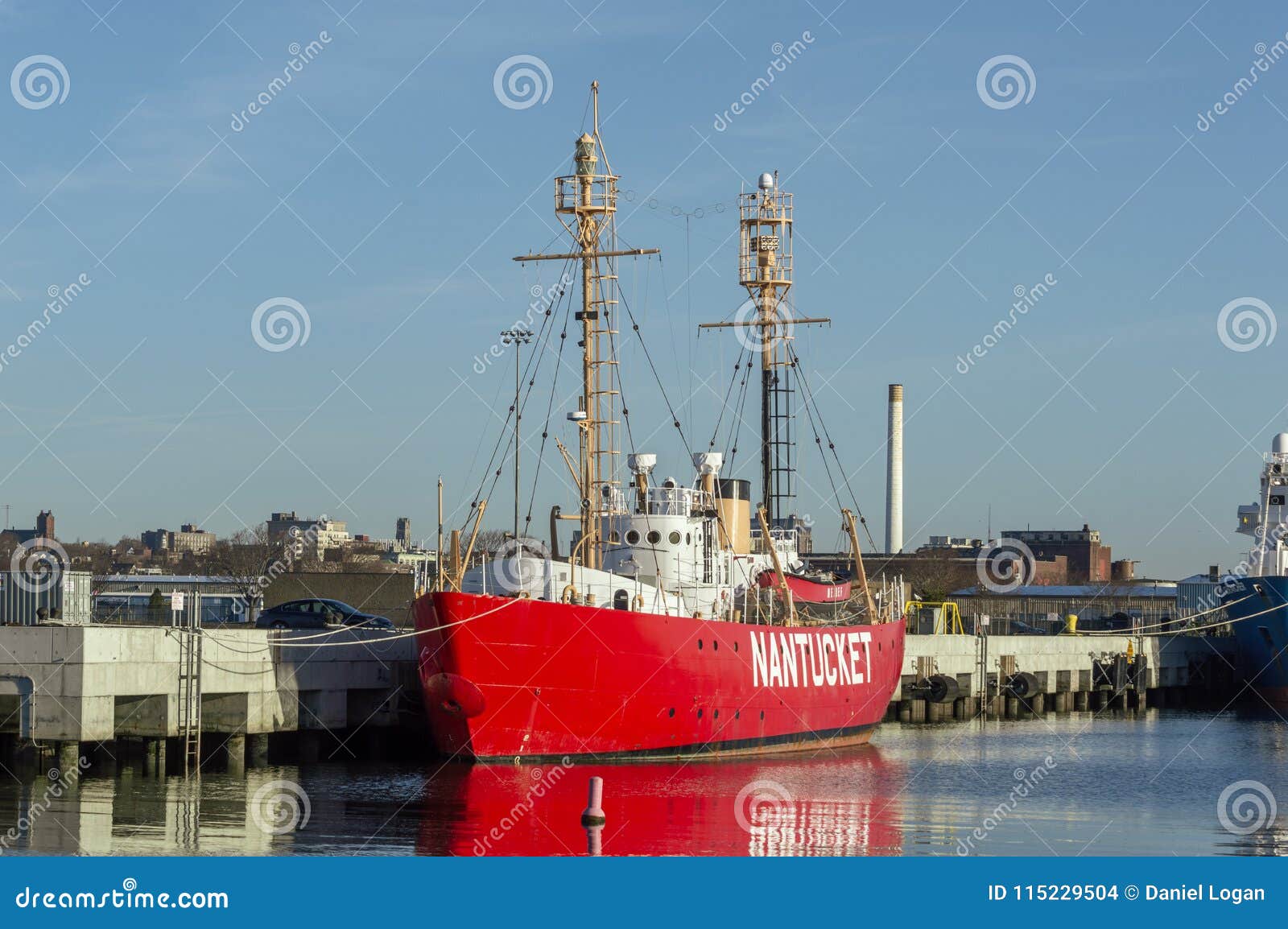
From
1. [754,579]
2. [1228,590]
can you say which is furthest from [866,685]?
[1228,590]

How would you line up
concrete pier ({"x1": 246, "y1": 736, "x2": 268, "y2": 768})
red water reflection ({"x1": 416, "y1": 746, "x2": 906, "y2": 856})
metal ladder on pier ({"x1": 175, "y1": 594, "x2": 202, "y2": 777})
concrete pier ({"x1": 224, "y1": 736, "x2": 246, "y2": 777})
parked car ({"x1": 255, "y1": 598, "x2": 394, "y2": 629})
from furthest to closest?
1. parked car ({"x1": 255, "y1": 598, "x2": 394, "y2": 629})
2. concrete pier ({"x1": 246, "y1": 736, "x2": 268, "y2": 768})
3. concrete pier ({"x1": 224, "y1": 736, "x2": 246, "y2": 777})
4. metal ladder on pier ({"x1": 175, "y1": 594, "x2": 202, "y2": 777})
5. red water reflection ({"x1": 416, "y1": 746, "x2": 906, "y2": 856})

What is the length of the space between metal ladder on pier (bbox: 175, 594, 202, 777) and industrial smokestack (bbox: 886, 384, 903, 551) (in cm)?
8571

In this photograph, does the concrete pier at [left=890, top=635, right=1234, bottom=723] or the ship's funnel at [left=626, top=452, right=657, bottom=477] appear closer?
the ship's funnel at [left=626, top=452, right=657, bottom=477]

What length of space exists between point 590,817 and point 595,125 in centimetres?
1865

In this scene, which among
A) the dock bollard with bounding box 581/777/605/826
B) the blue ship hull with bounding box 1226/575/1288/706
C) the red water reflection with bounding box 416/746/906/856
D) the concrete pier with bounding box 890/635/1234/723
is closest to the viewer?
the dock bollard with bounding box 581/777/605/826

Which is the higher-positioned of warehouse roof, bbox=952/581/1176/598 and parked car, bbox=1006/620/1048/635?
warehouse roof, bbox=952/581/1176/598

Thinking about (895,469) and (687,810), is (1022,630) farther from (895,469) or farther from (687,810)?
(687,810)

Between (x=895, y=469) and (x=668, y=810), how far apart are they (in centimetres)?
8734

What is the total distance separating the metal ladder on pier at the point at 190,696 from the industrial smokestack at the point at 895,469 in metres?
85.7

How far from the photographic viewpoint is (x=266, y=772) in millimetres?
31469

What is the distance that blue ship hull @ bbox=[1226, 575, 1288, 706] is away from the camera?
6125 cm

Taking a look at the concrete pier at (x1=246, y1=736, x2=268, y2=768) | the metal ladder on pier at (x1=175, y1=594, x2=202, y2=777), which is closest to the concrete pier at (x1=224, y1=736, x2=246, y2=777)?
the concrete pier at (x1=246, y1=736, x2=268, y2=768)

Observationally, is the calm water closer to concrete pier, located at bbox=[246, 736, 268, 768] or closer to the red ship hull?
the red ship hull

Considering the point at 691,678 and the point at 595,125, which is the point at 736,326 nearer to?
the point at 595,125
